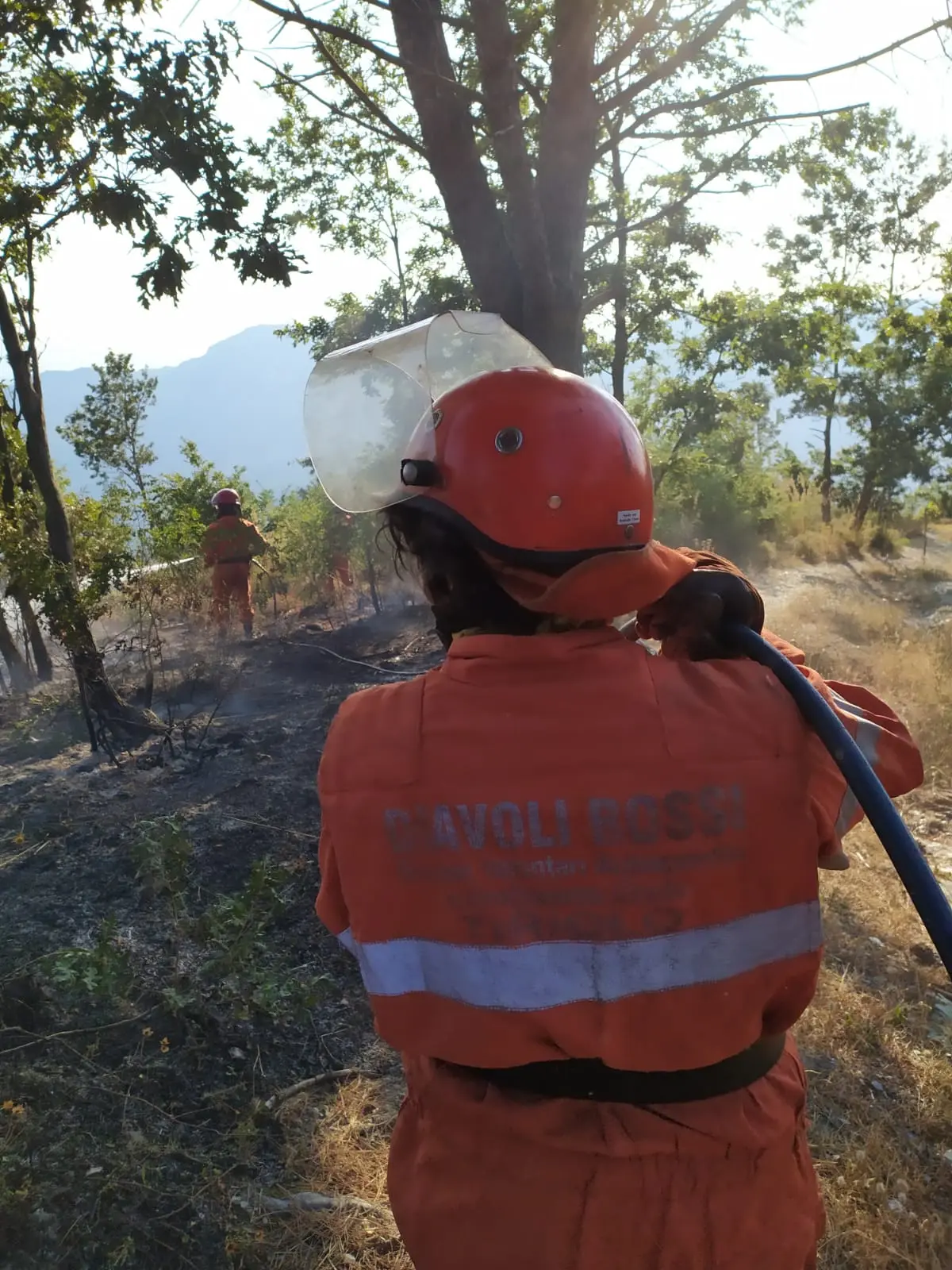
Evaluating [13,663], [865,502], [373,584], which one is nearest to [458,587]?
[13,663]

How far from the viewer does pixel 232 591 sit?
9.91m

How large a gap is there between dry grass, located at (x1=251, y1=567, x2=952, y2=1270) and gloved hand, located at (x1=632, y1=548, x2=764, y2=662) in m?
1.89

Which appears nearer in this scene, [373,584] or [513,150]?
[513,150]

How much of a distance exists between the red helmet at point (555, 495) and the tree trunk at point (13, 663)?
7.54m

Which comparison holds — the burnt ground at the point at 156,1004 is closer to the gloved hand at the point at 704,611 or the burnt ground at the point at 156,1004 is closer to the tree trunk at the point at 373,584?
the gloved hand at the point at 704,611

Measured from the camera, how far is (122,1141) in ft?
8.62

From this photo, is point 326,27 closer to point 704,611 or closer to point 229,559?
point 704,611

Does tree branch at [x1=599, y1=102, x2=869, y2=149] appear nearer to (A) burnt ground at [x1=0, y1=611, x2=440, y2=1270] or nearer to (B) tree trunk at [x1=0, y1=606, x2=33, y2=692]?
(A) burnt ground at [x1=0, y1=611, x2=440, y2=1270]

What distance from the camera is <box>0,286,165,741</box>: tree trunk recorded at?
5.44 m

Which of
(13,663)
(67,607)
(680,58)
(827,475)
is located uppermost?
(680,58)

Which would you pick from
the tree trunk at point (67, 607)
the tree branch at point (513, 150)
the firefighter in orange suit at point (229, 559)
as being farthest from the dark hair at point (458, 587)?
the firefighter in orange suit at point (229, 559)

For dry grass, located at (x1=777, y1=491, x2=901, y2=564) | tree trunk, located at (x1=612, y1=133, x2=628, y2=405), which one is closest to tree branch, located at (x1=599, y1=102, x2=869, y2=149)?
tree trunk, located at (x1=612, y1=133, x2=628, y2=405)

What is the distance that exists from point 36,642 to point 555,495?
7.62m

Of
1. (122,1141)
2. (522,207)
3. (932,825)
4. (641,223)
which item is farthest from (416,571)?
(641,223)
